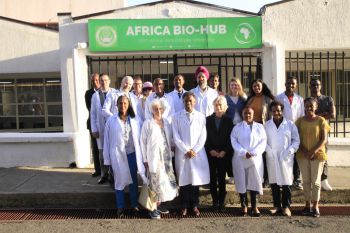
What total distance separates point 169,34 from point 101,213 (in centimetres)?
370

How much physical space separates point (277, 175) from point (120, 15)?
14.8ft

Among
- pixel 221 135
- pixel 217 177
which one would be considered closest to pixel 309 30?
pixel 221 135

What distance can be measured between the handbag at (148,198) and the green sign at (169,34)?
3.33 m

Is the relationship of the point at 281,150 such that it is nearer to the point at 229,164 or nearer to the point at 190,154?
the point at 229,164

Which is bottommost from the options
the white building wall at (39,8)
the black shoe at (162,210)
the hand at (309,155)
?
the black shoe at (162,210)

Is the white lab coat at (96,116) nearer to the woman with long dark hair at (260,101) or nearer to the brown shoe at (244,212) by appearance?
the woman with long dark hair at (260,101)

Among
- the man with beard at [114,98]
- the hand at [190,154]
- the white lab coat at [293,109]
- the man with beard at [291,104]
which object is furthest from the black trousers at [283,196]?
the man with beard at [114,98]

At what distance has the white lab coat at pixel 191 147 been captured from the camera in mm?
5641

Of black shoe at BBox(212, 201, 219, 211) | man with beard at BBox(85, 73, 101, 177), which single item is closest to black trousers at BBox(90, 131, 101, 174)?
man with beard at BBox(85, 73, 101, 177)

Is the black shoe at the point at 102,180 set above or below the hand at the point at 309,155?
below

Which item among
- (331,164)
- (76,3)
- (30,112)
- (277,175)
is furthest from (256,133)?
(76,3)

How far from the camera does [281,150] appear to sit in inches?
221

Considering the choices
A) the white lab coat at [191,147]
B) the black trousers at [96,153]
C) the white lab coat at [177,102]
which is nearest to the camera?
the white lab coat at [191,147]

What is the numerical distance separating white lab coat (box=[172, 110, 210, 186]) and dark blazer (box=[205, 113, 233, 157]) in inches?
4.7
